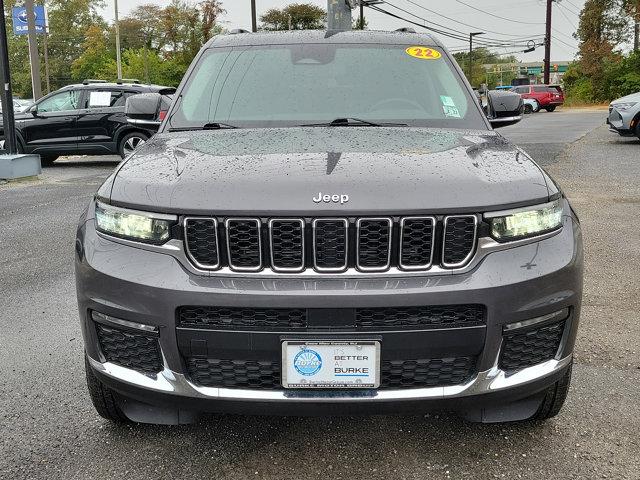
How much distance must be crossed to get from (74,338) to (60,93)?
10.4 meters

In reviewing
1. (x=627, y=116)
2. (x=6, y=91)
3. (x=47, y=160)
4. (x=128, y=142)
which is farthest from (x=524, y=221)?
(x=627, y=116)

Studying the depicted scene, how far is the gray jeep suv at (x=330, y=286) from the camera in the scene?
2.13 metres

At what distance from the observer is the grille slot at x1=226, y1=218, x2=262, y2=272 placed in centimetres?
219

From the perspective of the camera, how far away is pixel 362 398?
7.16 feet

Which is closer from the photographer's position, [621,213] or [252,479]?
[252,479]

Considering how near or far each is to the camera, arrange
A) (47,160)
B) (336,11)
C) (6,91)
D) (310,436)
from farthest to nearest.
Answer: (336,11) → (47,160) → (6,91) → (310,436)

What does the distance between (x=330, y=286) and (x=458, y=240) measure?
1.50 ft

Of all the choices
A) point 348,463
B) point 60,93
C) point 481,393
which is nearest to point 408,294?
point 481,393

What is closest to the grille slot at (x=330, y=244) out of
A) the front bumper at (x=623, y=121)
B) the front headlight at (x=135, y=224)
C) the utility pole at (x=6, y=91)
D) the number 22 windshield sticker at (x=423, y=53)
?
the front headlight at (x=135, y=224)

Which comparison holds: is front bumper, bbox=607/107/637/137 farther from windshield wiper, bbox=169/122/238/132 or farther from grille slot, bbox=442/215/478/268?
grille slot, bbox=442/215/478/268

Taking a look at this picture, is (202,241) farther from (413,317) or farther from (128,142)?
(128,142)

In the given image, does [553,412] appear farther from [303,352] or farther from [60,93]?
[60,93]

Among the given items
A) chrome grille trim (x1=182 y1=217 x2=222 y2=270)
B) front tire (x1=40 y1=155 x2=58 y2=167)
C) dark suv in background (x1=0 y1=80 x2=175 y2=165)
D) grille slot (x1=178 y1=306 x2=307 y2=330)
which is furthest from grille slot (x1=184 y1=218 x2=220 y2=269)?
front tire (x1=40 y1=155 x2=58 y2=167)

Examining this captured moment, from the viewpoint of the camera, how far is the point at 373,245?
7.16 ft
